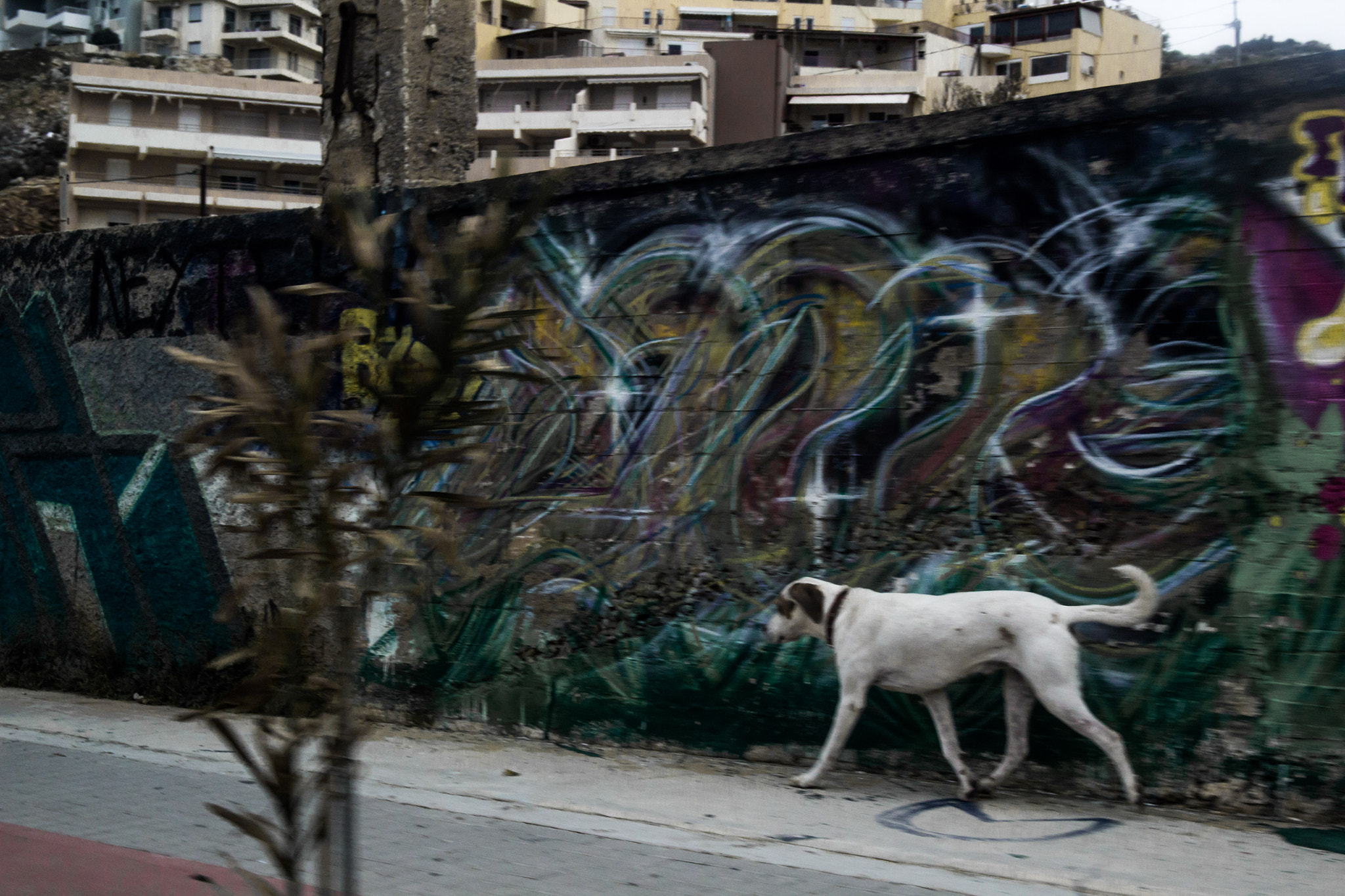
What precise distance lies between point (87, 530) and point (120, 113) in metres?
52.6

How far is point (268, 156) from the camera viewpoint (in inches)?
2136

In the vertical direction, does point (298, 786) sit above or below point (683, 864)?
above

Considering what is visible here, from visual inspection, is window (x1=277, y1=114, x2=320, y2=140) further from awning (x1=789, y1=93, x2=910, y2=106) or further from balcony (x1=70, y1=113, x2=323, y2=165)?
awning (x1=789, y1=93, x2=910, y2=106)

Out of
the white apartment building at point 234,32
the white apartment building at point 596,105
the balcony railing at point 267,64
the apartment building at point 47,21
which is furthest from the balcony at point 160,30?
the white apartment building at point 596,105

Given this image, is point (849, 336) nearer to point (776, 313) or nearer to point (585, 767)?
point (776, 313)

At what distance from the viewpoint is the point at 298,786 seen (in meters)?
2.70

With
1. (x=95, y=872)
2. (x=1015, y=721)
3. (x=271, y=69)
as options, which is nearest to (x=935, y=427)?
(x=1015, y=721)

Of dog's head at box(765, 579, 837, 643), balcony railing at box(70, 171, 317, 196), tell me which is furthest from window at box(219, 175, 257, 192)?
Answer: dog's head at box(765, 579, 837, 643)

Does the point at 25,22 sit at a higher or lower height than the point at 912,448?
higher

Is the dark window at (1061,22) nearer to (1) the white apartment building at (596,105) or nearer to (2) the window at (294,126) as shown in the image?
(1) the white apartment building at (596,105)

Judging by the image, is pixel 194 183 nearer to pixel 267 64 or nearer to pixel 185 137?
pixel 185 137

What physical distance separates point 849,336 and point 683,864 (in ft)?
8.51

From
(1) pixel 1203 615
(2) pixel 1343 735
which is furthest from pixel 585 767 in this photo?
(2) pixel 1343 735

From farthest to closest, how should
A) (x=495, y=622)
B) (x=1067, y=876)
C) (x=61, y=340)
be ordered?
1. (x=61, y=340)
2. (x=495, y=622)
3. (x=1067, y=876)
